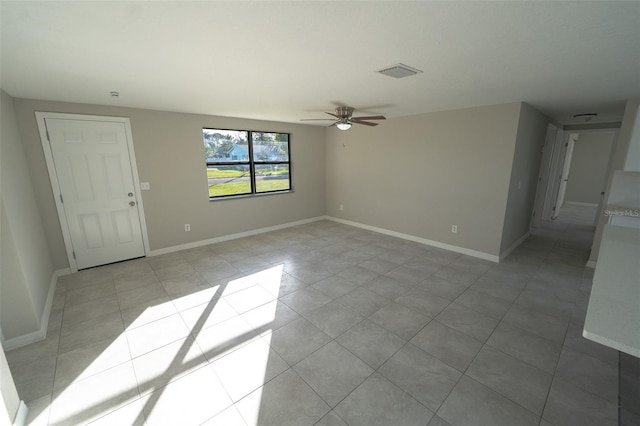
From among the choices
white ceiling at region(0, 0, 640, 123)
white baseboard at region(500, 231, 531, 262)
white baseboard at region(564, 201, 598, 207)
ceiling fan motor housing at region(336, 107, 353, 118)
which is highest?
white ceiling at region(0, 0, 640, 123)

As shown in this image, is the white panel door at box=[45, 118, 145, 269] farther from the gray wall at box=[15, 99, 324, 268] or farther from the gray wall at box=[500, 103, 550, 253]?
the gray wall at box=[500, 103, 550, 253]

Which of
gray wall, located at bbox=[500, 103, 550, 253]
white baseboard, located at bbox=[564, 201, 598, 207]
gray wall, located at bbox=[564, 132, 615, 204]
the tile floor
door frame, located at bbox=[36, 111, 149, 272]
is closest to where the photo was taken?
the tile floor

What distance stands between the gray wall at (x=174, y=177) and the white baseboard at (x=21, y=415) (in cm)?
258

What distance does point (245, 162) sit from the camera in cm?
507

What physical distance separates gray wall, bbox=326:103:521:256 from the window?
4.58ft

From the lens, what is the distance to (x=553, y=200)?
6.12 meters

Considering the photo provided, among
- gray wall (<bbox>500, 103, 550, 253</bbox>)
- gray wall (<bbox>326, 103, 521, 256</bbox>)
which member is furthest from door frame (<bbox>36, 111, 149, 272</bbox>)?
gray wall (<bbox>500, 103, 550, 253</bbox>)

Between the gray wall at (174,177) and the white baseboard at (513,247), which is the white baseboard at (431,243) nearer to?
the white baseboard at (513,247)

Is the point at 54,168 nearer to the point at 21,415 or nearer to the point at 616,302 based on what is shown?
the point at 21,415

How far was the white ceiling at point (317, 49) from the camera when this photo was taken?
1.33 m

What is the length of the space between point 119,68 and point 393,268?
3.77m

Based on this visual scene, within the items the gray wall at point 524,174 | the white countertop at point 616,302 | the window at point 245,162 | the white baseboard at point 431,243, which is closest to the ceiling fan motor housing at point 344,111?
the window at point 245,162

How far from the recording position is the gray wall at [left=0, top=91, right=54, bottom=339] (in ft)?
7.00

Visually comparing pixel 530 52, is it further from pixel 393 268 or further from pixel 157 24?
pixel 393 268
